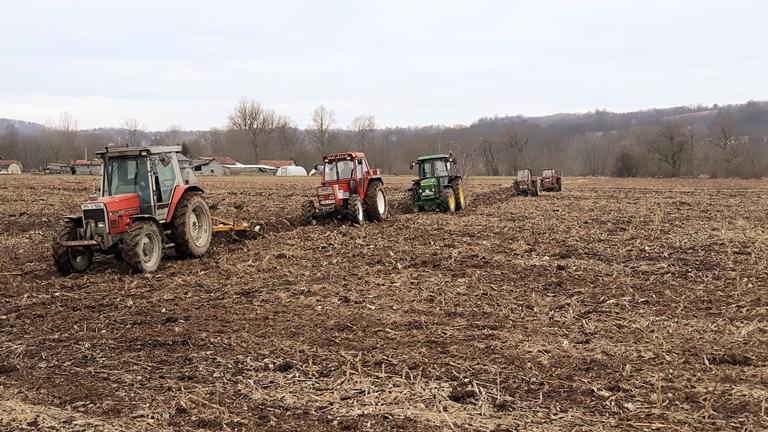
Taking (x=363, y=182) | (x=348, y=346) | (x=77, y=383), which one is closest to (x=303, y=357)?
(x=348, y=346)

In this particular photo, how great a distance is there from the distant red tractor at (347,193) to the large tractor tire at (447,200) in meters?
3.38

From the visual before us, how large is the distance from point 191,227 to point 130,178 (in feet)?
4.75

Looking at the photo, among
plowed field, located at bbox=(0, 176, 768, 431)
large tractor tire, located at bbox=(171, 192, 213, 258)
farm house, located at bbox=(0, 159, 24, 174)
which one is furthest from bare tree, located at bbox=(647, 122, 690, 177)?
farm house, located at bbox=(0, 159, 24, 174)

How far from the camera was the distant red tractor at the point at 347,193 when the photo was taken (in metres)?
15.9

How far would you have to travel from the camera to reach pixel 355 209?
15.9m

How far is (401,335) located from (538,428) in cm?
237

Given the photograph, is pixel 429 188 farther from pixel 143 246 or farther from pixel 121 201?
pixel 121 201

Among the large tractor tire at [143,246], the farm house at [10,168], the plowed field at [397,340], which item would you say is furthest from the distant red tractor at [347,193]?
the farm house at [10,168]

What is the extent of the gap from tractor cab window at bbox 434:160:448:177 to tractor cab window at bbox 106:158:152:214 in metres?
11.9

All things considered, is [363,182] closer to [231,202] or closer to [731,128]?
[231,202]

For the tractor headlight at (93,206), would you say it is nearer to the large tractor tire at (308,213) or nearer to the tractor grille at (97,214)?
the tractor grille at (97,214)

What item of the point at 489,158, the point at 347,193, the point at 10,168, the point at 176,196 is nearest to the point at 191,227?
the point at 176,196

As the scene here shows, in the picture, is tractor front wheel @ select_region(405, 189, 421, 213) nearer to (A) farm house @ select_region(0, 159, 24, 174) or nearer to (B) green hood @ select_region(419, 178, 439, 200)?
(B) green hood @ select_region(419, 178, 439, 200)

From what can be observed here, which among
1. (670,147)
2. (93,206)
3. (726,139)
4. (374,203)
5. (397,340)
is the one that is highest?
(726,139)
